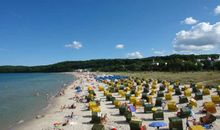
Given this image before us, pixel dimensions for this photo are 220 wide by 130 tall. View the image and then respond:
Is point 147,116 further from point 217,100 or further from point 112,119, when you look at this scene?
point 217,100

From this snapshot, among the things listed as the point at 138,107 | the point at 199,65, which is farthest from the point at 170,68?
the point at 138,107

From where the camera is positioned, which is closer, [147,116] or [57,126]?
[57,126]

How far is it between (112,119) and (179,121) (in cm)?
745

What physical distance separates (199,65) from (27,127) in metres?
84.2

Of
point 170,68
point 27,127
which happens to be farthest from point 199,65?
point 27,127

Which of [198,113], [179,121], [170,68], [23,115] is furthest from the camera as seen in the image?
[170,68]

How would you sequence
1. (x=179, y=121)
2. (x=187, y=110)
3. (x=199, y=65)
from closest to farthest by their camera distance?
(x=179, y=121), (x=187, y=110), (x=199, y=65)

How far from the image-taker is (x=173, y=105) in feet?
85.8

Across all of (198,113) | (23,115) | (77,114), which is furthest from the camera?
(23,115)

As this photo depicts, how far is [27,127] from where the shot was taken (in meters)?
24.5

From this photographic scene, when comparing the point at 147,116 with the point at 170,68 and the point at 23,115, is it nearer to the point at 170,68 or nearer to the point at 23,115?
the point at 23,115

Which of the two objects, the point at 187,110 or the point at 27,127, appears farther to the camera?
the point at 27,127

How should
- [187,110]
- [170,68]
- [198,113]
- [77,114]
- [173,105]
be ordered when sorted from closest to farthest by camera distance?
1. [187,110]
2. [198,113]
3. [173,105]
4. [77,114]
5. [170,68]

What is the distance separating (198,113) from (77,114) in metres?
11.3
